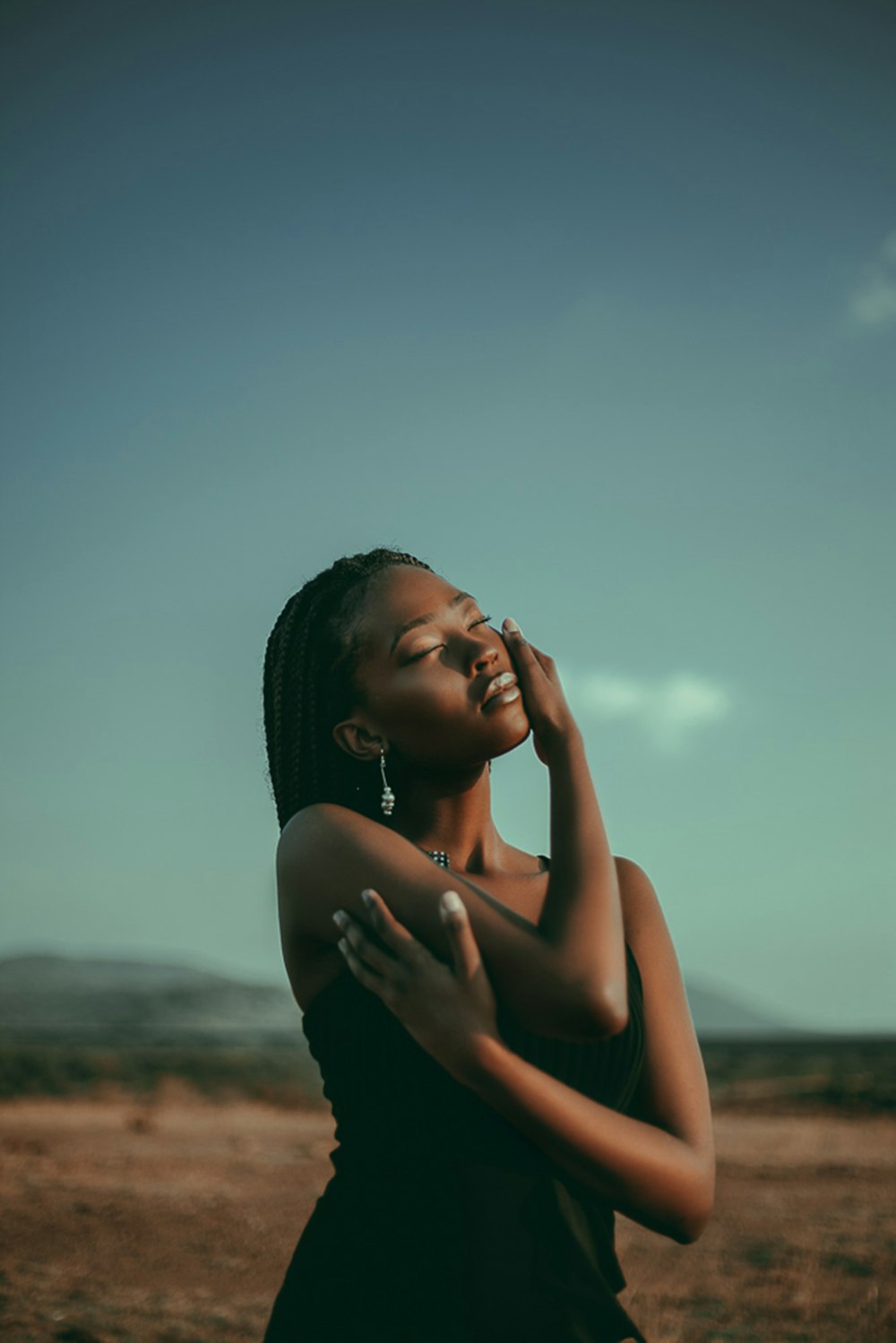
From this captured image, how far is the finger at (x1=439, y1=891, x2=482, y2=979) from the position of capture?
1938 millimetres

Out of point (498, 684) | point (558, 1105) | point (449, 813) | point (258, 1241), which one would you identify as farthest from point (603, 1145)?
point (258, 1241)

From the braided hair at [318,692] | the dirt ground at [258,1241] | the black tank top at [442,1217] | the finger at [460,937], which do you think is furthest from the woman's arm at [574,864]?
the dirt ground at [258,1241]

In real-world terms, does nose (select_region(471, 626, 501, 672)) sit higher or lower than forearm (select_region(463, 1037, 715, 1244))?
higher

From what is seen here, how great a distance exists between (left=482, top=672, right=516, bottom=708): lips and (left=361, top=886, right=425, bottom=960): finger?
0.46 meters

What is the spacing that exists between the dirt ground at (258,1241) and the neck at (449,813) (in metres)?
11.2

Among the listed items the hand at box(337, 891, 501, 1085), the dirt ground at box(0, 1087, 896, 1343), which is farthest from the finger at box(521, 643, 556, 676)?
the dirt ground at box(0, 1087, 896, 1343)

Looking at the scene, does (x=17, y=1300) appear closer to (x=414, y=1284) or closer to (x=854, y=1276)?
(x=854, y=1276)

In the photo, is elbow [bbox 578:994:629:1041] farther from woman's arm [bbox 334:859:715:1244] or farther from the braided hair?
the braided hair

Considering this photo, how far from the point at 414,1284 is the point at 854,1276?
49.0 feet

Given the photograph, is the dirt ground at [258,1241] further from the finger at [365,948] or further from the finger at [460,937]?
the finger at [460,937]

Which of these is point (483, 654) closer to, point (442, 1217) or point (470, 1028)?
point (470, 1028)

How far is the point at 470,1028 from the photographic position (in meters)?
1.92

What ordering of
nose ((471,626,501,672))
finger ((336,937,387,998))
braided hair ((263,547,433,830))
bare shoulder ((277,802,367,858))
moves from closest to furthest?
finger ((336,937,387,998)) → bare shoulder ((277,802,367,858)) → nose ((471,626,501,672)) → braided hair ((263,547,433,830))

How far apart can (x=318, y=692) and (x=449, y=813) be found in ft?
1.37
